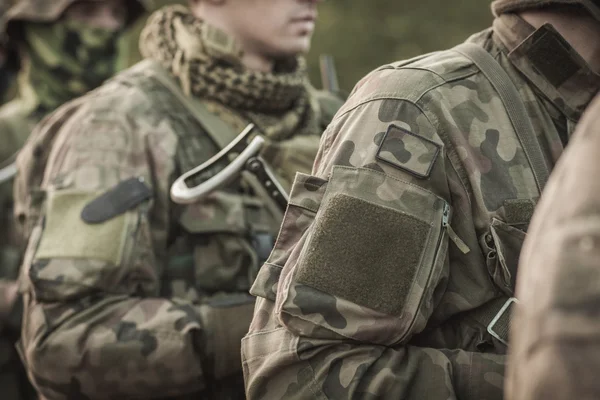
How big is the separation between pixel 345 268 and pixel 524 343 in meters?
0.81

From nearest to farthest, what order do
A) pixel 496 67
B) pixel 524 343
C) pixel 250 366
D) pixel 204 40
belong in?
pixel 524 343
pixel 250 366
pixel 496 67
pixel 204 40

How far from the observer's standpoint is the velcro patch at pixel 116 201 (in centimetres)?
293

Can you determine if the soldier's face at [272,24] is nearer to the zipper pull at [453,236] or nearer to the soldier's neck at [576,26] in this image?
the soldier's neck at [576,26]

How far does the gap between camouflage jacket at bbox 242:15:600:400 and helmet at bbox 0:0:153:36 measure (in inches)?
151

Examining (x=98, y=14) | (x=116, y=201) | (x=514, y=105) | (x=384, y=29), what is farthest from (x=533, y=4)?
(x=384, y=29)

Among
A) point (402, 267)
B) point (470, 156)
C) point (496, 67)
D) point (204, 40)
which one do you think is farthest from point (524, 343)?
point (204, 40)

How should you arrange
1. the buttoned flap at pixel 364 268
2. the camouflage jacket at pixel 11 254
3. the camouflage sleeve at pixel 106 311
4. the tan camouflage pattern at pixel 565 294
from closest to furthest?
1. the tan camouflage pattern at pixel 565 294
2. the buttoned flap at pixel 364 268
3. the camouflage sleeve at pixel 106 311
4. the camouflage jacket at pixel 11 254

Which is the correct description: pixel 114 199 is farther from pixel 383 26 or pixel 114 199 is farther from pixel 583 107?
pixel 383 26

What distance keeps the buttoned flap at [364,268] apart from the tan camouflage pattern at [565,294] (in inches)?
29.6

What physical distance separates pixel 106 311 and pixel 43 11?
3013mm

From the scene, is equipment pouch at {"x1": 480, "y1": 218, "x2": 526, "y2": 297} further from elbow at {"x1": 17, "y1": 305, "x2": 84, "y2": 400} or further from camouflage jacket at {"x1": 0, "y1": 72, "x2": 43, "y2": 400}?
camouflage jacket at {"x1": 0, "y1": 72, "x2": 43, "y2": 400}

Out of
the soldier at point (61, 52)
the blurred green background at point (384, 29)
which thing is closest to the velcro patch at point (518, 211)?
the soldier at point (61, 52)

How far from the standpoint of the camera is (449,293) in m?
1.79

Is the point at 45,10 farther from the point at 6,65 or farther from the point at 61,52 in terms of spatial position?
the point at 6,65
